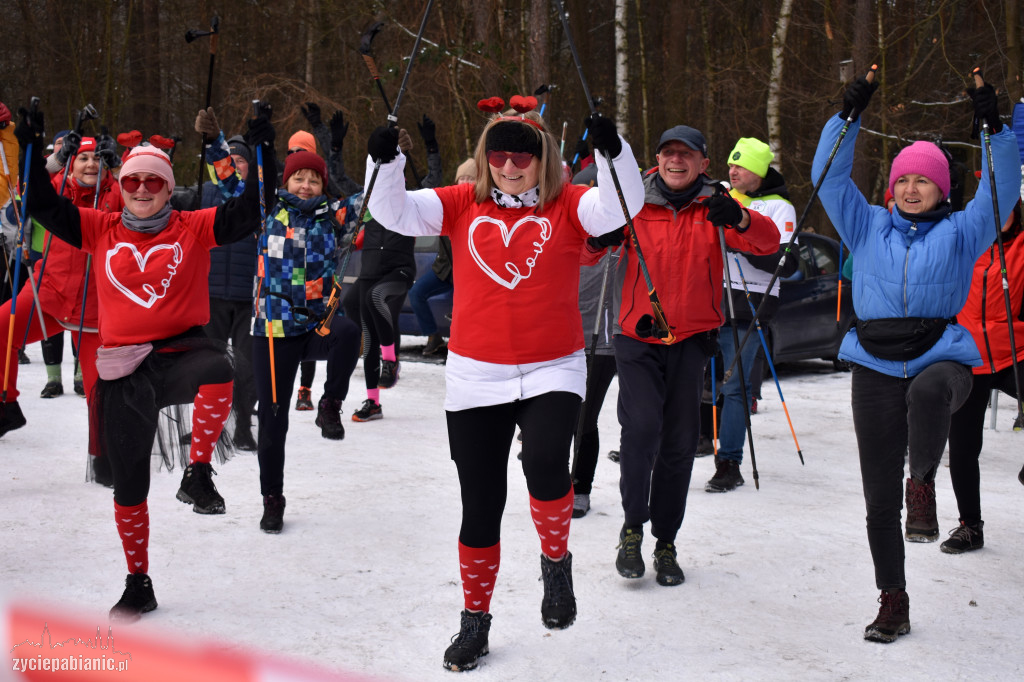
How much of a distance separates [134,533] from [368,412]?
13.4 feet

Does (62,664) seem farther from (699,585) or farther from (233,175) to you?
(233,175)

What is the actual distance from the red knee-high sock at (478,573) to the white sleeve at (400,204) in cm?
111

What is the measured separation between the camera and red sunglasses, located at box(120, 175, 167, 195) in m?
4.11

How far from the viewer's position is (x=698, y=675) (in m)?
3.47

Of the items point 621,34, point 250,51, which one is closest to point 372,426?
point 621,34

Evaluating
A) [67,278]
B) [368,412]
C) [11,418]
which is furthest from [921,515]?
[11,418]

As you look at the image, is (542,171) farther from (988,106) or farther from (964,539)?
(964,539)

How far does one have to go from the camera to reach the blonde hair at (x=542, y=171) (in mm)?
3584

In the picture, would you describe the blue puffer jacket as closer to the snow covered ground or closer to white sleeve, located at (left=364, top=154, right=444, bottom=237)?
the snow covered ground

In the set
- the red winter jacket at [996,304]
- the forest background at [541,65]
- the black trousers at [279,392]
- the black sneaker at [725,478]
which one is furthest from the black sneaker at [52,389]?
the forest background at [541,65]

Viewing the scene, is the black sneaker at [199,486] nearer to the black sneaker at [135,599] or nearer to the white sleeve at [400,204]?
the black sneaker at [135,599]

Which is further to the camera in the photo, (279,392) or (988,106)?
(279,392)

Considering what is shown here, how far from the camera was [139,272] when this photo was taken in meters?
4.05

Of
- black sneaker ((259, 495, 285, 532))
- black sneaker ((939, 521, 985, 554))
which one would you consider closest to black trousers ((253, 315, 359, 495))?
black sneaker ((259, 495, 285, 532))
